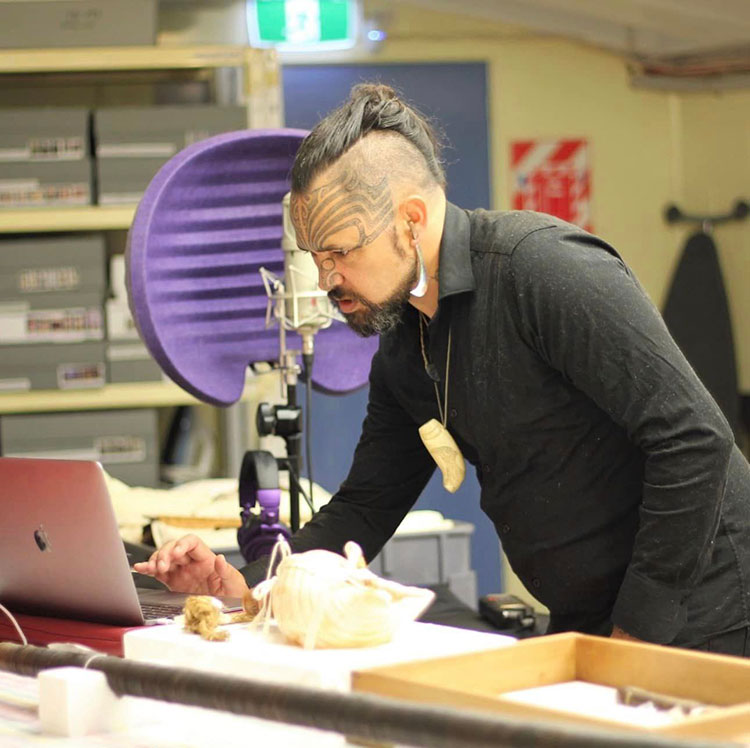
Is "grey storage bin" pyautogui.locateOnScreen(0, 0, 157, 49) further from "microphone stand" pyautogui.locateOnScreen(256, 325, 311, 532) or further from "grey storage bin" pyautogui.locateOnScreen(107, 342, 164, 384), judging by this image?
"microphone stand" pyautogui.locateOnScreen(256, 325, 311, 532)

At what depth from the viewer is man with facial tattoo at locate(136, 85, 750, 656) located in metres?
1.29

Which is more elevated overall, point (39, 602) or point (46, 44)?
point (46, 44)

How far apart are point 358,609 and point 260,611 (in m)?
0.14

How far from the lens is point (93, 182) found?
3.45 meters

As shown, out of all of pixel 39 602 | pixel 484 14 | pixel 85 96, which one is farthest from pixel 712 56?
pixel 39 602

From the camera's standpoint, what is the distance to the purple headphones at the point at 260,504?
1.83 meters

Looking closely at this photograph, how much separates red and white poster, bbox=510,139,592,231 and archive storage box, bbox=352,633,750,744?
11.3 feet

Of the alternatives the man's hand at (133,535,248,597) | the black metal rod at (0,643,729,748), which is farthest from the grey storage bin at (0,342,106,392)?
the black metal rod at (0,643,729,748)

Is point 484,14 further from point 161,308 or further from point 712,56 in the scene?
point 161,308

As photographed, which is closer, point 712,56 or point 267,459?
point 267,459

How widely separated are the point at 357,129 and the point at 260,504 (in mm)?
653

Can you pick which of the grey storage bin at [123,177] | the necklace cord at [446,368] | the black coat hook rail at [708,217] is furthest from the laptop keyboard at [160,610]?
the black coat hook rail at [708,217]

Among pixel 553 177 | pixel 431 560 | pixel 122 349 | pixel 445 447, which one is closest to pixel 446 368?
pixel 445 447

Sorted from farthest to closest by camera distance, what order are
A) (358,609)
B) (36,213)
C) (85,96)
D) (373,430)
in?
(85,96)
(36,213)
(373,430)
(358,609)
